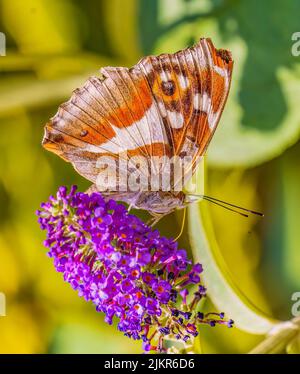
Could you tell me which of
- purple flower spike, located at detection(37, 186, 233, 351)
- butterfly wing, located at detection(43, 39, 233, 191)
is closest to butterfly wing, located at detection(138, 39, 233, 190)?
butterfly wing, located at detection(43, 39, 233, 191)

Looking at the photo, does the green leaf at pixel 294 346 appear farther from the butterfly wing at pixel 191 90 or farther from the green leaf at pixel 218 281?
the butterfly wing at pixel 191 90

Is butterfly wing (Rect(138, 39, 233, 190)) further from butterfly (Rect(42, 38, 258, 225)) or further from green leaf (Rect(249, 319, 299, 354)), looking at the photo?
green leaf (Rect(249, 319, 299, 354))

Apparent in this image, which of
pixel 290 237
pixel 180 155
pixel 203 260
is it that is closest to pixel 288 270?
pixel 290 237

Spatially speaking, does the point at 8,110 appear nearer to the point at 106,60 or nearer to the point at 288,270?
the point at 106,60

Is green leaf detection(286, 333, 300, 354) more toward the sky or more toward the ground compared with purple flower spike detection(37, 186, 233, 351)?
more toward the ground

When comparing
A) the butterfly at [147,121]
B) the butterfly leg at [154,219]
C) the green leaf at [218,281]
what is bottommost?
the green leaf at [218,281]

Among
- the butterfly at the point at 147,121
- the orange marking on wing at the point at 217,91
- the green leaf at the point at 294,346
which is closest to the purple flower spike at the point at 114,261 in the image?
the butterfly at the point at 147,121
